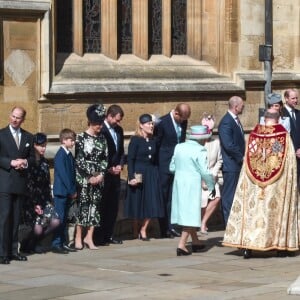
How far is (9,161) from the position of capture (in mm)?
13711

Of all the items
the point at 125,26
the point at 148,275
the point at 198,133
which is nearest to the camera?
the point at 148,275

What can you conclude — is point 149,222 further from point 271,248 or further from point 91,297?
point 91,297

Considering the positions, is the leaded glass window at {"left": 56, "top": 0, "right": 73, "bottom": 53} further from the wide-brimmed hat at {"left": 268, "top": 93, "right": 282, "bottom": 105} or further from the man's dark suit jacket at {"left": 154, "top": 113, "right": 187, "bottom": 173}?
the wide-brimmed hat at {"left": 268, "top": 93, "right": 282, "bottom": 105}

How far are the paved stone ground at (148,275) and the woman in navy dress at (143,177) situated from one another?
22.7 inches

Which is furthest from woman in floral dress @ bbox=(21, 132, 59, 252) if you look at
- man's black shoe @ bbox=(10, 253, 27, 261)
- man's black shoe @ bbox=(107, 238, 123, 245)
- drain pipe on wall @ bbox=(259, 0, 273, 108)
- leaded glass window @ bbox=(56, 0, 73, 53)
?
drain pipe on wall @ bbox=(259, 0, 273, 108)

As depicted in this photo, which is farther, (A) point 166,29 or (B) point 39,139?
(A) point 166,29

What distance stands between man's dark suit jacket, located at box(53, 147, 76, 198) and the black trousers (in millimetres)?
863

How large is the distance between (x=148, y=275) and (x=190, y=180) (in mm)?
1844

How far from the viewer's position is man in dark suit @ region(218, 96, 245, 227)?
604 inches

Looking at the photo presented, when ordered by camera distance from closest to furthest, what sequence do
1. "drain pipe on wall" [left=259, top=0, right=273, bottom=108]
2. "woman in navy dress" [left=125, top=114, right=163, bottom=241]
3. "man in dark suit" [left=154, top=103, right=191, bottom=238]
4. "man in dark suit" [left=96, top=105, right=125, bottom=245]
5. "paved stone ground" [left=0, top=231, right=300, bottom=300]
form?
"paved stone ground" [left=0, top=231, right=300, bottom=300], "man in dark suit" [left=96, top=105, right=125, bottom=245], "woman in navy dress" [left=125, top=114, right=163, bottom=241], "man in dark suit" [left=154, top=103, right=191, bottom=238], "drain pipe on wall" [left=259, top=0, right=273, bottom=108]

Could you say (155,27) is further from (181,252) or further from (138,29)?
(181,252)

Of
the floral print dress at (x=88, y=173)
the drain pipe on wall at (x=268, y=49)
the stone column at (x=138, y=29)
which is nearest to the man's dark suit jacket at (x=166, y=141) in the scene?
the floral print dress at (x=88, y=173)

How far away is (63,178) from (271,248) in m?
2.56

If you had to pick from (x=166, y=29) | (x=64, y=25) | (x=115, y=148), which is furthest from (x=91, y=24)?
(x=115, y=148)
